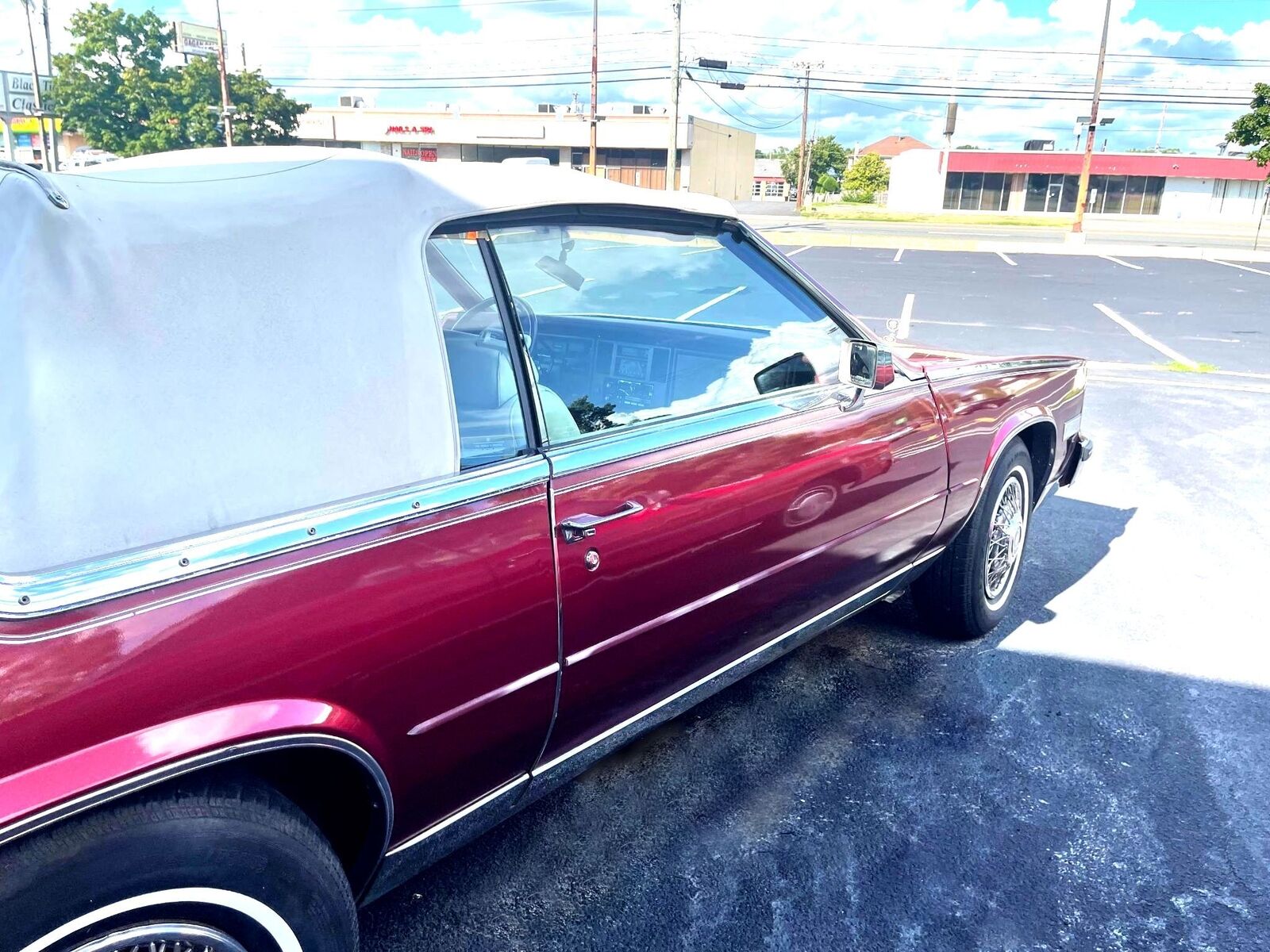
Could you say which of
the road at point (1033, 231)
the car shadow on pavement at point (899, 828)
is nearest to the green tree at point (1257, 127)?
the road at point (1033, 231)

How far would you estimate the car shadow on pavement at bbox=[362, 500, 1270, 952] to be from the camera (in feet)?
7.50

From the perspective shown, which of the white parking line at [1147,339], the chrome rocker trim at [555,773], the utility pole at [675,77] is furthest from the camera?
the utility pole at [675,77]

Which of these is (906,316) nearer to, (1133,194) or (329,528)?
(329,528)

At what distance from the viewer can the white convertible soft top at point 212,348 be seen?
56.9 inches

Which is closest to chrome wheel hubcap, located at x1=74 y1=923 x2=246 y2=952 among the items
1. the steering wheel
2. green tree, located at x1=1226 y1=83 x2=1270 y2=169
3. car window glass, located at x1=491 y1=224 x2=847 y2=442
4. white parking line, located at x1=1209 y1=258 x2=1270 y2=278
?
car window glass, located at x1=491 y1=224 x2=847 y2=442

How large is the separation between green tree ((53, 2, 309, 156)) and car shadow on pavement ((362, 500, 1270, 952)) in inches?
2143

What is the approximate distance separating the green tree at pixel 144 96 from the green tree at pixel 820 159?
47511 mm

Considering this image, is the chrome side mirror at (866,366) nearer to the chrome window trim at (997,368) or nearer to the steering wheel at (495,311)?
the chrome window trim at (997,368)

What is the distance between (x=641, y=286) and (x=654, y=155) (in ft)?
190

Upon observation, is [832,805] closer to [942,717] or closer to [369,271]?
[942,717]

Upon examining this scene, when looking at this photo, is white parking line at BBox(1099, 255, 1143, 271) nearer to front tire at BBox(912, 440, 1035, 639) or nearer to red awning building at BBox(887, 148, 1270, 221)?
front tire at BBox(912, 440, 1035, 639)

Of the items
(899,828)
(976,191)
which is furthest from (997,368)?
(976,191)

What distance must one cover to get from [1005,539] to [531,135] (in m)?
57.0

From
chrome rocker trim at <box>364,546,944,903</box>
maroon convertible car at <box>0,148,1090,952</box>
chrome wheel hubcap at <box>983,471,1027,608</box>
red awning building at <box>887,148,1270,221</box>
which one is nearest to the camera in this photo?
maroon convertible car at <box>0,148,1090,952</box>
